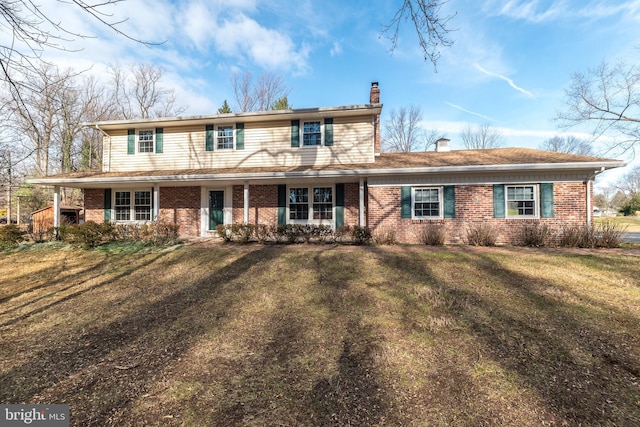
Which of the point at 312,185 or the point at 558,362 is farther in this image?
the point at 312,185

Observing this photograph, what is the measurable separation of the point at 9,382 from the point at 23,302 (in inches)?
133

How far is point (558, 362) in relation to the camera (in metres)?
3.03

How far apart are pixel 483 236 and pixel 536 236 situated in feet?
5.41

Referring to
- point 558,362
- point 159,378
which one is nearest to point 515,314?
point 558,362

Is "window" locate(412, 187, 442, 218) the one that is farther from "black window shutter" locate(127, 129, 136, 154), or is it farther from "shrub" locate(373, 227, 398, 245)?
"black window shutter" locate(127, 129, 136, 154)

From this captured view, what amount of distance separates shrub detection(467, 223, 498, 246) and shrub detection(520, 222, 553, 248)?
86cm

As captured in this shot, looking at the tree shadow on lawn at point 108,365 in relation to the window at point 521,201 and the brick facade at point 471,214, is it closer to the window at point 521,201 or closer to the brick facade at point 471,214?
the brick facade at point 471,214

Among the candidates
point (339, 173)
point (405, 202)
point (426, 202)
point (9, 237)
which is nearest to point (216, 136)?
point (339, 173)

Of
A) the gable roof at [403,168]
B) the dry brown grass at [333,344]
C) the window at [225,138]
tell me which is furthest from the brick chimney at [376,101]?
the dry brown grass at [333,344]

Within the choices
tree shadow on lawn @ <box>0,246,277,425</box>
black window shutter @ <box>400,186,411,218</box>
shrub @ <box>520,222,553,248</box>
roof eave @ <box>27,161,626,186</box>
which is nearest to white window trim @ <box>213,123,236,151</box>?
roof eave @ <box>27,161,626,186</box>

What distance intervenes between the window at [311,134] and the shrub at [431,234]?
545 cm

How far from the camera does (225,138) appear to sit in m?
12.7

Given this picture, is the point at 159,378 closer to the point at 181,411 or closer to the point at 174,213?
the point at 181,411

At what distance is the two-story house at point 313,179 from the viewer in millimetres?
10031
